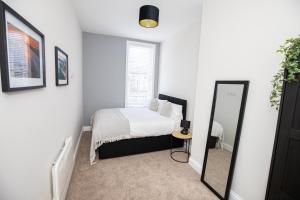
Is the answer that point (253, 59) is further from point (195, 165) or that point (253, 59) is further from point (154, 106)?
point (154, 106)

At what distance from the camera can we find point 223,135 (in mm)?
1972

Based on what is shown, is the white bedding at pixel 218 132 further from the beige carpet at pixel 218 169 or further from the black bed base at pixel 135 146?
the black bed base at pixel 135 146

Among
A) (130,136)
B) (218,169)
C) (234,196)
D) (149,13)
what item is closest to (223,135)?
(218,169)

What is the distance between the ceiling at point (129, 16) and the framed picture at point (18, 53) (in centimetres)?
188

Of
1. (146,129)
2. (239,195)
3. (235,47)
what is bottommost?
(239,195)

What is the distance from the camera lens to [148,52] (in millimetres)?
4852

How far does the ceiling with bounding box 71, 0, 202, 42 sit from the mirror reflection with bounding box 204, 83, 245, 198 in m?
1.61

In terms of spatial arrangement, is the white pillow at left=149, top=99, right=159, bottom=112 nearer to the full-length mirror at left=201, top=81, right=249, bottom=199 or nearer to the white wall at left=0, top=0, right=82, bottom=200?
the full-length mirror at left=201, top=81, right=249, bottom=199

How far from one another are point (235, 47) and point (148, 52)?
3.35 m

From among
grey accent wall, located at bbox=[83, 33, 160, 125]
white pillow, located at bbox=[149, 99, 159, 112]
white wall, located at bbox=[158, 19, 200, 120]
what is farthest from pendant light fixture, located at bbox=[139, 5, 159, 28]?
grey accent wall, located at bbox=[83, 33, 160, 125]

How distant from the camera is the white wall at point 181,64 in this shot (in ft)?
10.6

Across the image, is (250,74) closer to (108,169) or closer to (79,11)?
(108,169)

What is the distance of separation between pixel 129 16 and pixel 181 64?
1608 millimetres

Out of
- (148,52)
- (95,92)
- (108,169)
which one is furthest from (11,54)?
(148,52)
